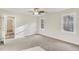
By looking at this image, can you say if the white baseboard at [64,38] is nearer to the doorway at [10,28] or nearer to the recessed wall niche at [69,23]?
the recessed wall niche at [69,23]

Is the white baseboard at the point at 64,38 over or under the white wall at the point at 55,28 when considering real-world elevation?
under

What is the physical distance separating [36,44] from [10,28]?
1.93 ft

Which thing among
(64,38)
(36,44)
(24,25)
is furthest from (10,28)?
(64,38)

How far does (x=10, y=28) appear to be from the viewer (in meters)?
1.79

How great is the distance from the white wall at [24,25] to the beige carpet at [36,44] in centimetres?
11

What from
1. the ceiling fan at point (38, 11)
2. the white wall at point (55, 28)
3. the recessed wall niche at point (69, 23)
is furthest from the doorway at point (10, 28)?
the recessed wall niche at point (69, 23)

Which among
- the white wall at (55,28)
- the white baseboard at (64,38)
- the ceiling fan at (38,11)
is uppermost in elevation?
the ceiling fan at (38,11)

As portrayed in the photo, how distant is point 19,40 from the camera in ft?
5.94

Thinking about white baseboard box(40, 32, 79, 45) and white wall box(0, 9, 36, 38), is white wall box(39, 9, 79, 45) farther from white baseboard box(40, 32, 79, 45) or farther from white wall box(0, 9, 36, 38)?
white wall box(0, 9, 36, 38)

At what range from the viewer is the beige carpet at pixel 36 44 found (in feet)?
5.83

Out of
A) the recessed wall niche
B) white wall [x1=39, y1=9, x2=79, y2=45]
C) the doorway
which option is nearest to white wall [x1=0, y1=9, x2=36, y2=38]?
the doorway
